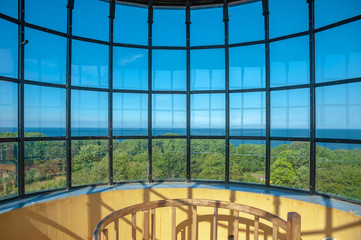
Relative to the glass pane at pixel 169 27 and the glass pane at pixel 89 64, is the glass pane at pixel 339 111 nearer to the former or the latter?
the glass pane at pixel 169 27

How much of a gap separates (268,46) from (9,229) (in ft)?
17.1

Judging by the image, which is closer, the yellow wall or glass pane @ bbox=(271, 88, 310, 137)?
the yellow wall

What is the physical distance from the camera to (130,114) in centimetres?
489

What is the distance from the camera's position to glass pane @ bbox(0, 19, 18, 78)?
3596 mm

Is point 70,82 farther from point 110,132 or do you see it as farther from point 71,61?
point 110,132

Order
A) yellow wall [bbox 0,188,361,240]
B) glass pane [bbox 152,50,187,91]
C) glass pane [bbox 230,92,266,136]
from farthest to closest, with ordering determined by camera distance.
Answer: glass pane [bbox 152,50,187,91] → glass pane [bbox 230,92,266,136] → yellow wall [bbox 0,188,361,240]

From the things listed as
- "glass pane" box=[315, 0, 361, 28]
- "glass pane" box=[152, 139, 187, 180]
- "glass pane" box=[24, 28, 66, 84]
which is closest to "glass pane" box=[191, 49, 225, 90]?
"glass pane" box=[152, 139, 187, 180]

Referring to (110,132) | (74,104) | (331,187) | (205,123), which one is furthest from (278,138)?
(74,104)

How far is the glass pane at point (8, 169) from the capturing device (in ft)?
11.8

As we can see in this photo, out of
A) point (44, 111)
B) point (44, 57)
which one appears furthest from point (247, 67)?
point (44, 111)

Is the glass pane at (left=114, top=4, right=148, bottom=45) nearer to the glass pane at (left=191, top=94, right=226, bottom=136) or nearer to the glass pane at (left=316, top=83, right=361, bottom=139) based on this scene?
the glass pane at (left=191, top=94, right=226, bottom=136)

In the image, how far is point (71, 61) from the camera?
441cm

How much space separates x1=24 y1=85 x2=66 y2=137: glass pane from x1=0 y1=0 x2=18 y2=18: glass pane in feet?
3.83

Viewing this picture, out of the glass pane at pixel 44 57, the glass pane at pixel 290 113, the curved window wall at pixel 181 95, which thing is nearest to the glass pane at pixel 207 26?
the curved window wall at pixel 181 95
